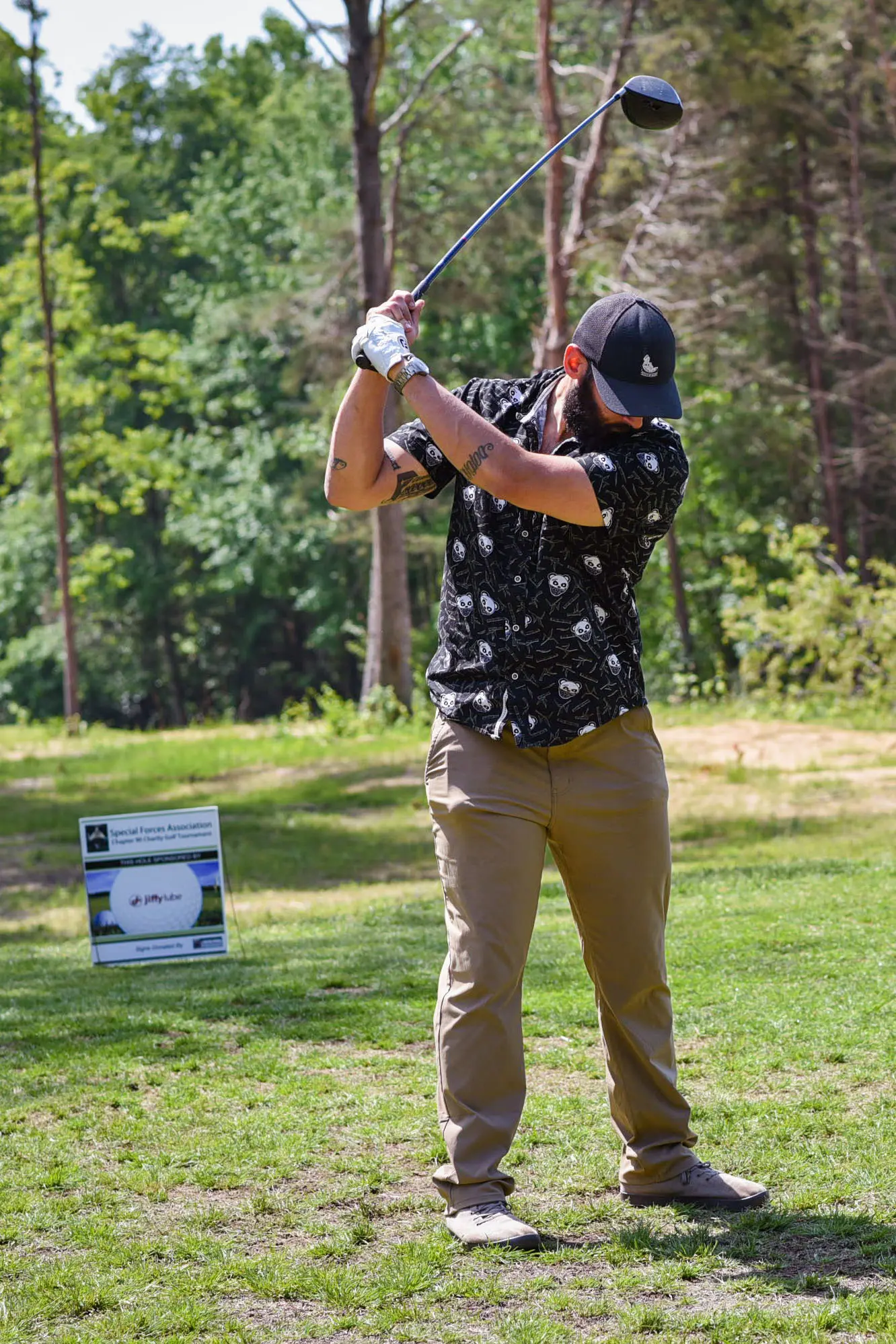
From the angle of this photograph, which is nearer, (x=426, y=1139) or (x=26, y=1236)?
(x=26, y=1236)

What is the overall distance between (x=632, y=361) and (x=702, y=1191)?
6.41 ft

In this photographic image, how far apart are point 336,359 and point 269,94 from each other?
17995 millimetres

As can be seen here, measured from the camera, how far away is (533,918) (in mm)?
3607

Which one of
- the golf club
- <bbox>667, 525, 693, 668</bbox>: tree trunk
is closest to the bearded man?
the golf club

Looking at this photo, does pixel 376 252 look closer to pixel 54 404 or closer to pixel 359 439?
pixel 54 404

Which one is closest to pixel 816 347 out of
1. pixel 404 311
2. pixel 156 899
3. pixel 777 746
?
pixel 777 746

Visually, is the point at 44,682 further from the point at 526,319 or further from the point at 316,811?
the point at 316,811

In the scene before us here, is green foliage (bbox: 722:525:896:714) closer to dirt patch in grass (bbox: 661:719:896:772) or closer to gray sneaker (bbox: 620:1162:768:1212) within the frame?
dirt patch in grass (bbox: 661:719:896:772)

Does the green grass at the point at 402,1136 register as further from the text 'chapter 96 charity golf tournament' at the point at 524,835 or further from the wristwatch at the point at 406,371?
the wristwatch at the point at 406,371

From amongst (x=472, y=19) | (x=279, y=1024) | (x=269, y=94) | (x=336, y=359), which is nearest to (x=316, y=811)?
(x=279, y=1024)

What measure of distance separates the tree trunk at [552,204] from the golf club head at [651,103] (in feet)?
52.4

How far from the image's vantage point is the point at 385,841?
472 inches

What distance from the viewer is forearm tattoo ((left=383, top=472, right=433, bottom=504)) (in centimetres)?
375

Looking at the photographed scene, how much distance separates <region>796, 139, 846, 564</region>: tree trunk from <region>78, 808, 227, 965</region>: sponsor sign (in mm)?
20417
